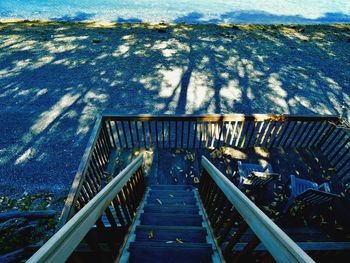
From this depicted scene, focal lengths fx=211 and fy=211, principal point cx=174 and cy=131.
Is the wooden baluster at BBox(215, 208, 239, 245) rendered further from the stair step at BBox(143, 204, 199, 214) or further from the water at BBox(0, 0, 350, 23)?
the water at BBox(0, 0, 350, 23)

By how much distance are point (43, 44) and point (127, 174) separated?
38.0ft

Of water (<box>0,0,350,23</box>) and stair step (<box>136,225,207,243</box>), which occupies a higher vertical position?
stair step (<box>136,225,207,243</box>)

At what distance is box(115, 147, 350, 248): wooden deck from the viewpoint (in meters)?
3.97

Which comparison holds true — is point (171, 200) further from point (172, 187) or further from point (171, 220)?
point (171, 220)

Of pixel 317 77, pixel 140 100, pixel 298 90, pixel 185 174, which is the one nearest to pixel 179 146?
pixel 185 174

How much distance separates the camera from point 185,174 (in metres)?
4.96

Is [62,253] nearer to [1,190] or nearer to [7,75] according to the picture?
[1,190]

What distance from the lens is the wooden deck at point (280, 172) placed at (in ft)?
13.0

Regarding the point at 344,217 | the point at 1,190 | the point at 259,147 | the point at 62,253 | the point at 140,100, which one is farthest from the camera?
the point at 140,100

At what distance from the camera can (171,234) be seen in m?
2.40

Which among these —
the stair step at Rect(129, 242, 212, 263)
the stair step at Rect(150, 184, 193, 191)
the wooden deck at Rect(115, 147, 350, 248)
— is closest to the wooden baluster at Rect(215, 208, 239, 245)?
the stair step at Rect(129, 242, 212, 263)

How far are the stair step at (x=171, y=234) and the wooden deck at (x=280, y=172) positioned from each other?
2253 mm

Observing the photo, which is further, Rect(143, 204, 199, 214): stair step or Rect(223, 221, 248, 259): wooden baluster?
Rect(143, 204, 199, 214): stair step

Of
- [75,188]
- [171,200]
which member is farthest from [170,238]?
[171,200]
